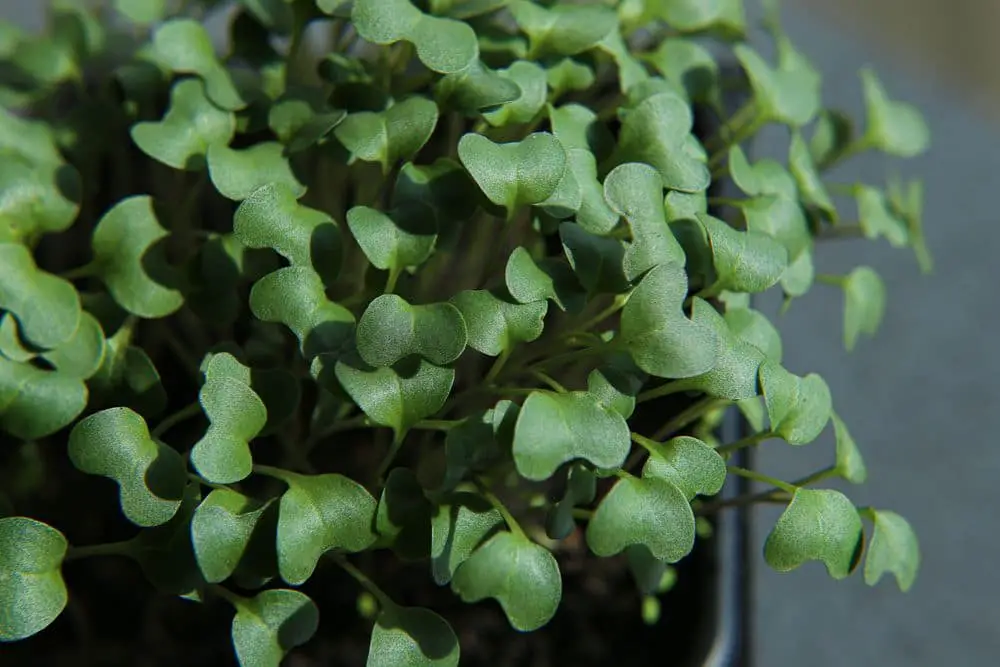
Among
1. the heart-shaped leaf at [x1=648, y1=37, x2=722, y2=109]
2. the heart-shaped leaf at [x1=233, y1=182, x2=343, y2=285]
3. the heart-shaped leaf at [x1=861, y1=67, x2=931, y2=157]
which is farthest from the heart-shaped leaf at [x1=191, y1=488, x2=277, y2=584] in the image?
the heart-shaped leaf at [x1=861, y1=67, x2=931, y2=157]

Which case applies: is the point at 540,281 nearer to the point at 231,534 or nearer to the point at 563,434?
A: the point at 563,434

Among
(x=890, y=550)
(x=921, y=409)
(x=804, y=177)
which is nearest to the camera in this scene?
(x=890, y=550)

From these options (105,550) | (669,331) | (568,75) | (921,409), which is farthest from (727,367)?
(921,409)

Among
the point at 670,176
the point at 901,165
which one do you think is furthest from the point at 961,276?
the point at 670,176

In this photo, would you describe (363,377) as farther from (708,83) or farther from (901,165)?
(901,165)

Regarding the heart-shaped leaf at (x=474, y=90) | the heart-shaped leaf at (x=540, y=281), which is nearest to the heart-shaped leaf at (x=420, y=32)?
the heart-shaped leaf at (x=474, y=90)

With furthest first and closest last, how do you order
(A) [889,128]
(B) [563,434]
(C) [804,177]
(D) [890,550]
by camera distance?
(A) [889,128] → (C) [804,177] → (D) [890,550] → (B) [563,434]
